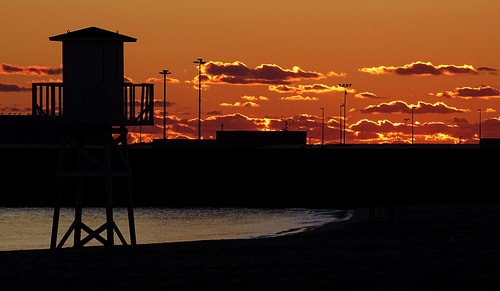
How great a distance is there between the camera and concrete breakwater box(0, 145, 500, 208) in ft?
310

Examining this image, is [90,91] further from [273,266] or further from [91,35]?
[273,266]

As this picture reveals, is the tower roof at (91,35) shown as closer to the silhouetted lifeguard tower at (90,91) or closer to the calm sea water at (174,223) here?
the silhouetted lifeguard tower at (90,91)

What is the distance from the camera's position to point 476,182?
4129 inches

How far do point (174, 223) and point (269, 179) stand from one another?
4069 centimetres

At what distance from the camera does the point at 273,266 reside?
24.0 meters

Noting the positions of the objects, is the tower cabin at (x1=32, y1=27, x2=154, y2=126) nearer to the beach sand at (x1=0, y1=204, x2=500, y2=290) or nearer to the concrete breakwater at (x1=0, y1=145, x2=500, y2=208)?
the beach sand at (x1=0, y1=204, x2=500, y2=290)

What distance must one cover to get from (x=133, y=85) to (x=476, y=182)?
65735mm

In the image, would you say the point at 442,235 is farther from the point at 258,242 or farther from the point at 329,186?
the point at 329,186

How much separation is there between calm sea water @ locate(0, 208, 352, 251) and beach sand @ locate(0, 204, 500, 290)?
22.5m

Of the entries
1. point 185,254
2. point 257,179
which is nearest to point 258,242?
point 185,254

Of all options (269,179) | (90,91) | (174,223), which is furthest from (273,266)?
(269,179)

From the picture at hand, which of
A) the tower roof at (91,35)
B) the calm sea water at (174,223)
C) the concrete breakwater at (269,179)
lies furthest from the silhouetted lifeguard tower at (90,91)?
the concrete breakwater at (269,179)

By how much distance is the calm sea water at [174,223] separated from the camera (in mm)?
56250

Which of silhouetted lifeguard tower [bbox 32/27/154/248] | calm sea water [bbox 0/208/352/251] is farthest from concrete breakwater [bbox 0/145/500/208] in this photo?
silhouetted lifeguard tower [bbox 32/27/154/248]
